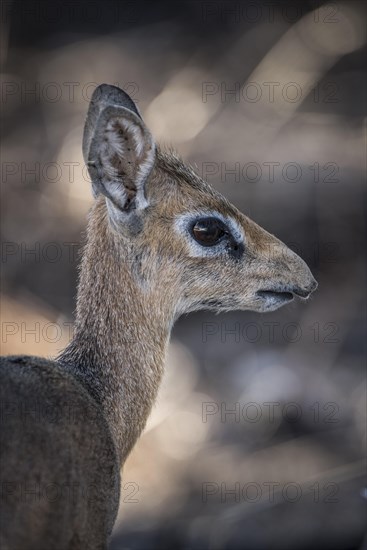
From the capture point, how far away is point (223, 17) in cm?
1503

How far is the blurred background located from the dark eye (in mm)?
1794

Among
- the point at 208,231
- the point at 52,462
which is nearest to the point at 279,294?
the point at 208,231

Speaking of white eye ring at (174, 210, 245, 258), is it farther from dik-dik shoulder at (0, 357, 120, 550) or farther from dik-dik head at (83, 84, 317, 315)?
dik-dik shoulder at (0, 357, 120, 550)

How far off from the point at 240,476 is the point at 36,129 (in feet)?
19.0

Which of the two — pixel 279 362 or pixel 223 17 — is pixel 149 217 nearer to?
pixel 279 362

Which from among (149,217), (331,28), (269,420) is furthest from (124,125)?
(331,28)

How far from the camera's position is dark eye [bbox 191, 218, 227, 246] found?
5270mm

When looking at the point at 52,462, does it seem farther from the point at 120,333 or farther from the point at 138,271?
the point at 138,271

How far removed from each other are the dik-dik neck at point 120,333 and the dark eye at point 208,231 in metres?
0.30

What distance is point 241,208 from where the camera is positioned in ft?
38.6

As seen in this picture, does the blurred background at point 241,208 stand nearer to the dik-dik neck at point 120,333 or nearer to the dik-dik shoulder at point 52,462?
the dik-dik neck at point 120,333

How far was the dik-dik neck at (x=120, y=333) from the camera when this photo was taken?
5.25m

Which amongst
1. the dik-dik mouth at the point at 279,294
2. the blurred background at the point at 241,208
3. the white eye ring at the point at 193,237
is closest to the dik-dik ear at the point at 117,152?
the white eye ring at the point at 193,237

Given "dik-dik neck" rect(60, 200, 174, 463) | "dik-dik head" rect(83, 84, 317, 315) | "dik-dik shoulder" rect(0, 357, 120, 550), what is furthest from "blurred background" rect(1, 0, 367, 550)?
"dik-dik shoulder" rect(0, 357, 120, 550)
